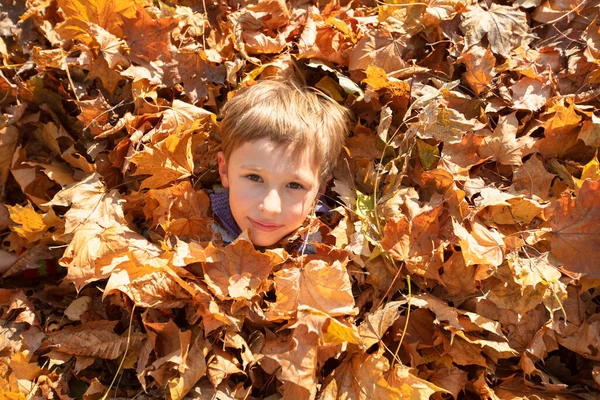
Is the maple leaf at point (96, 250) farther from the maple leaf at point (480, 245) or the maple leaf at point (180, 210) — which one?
the maple leaf at point (480, 245)

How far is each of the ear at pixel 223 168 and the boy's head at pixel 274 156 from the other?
0.16ft

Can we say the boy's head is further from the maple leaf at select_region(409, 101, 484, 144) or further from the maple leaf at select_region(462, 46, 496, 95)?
the maple leaf at select_region(462, 46, 496, 95)

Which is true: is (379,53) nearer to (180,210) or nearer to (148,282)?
(180,210)

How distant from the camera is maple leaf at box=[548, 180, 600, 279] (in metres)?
2.06

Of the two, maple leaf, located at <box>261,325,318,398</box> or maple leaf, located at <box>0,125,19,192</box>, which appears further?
maple leaf, located at <box>0,125,19,192</box>

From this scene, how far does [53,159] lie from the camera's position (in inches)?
101

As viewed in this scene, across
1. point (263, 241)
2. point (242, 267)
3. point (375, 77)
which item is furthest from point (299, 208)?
point (375, 77)

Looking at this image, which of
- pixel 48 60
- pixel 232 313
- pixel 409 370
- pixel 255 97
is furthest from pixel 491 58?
pixel 48 60

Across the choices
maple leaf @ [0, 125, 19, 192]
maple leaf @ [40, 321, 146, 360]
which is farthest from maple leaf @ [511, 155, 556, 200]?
maple leaf @ [0, 125, 19, 192]

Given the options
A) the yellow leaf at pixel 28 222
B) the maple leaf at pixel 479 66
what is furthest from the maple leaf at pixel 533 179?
the yellow leaf at pixel 28 222

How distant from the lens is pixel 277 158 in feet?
7.18

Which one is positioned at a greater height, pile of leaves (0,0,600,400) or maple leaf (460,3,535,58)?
maple leaf (460,3,535,58)

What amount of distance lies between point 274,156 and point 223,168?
336 millimetres

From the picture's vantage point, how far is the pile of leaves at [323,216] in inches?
78.1
